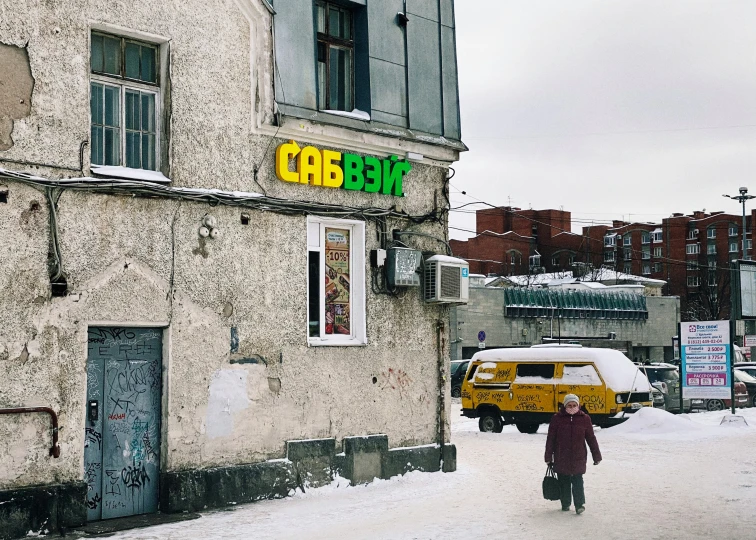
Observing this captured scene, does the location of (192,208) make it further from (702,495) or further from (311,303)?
(702,495)

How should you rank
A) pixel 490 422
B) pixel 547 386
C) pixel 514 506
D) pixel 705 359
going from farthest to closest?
1. pixel 705 359
2. pixel 490 422
3. pixel 547 386
4. pixel 514 506

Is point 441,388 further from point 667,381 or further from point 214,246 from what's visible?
point 667,381

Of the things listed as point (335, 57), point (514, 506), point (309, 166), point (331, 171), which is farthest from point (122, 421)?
point (335, 57)

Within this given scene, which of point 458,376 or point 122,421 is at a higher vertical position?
point 122,421

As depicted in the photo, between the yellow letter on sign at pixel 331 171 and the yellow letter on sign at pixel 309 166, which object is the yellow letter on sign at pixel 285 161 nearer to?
the yellow letter on sign at pixel 309 166

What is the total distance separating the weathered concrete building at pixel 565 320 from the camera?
48938mm

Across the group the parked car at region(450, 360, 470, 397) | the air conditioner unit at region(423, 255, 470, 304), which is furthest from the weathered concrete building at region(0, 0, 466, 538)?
the parked car at region(450, 360, 470, 397)

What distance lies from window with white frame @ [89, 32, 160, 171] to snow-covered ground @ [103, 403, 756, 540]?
434 cm

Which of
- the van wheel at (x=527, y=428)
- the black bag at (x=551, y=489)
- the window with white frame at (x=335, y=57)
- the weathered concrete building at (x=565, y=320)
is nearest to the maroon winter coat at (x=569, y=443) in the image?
the black bag at (x=551, y=489)

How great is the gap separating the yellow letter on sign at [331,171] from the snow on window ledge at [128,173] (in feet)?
8.05

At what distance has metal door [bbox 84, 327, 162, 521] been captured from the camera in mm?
10461

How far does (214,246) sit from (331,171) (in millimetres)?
2213

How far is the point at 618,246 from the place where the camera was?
10619cm

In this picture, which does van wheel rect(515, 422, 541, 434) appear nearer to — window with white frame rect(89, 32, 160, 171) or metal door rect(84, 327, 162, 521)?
metal door rect(84, 327, 162, 521)
